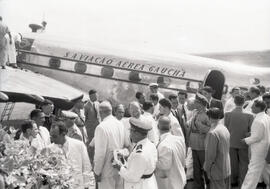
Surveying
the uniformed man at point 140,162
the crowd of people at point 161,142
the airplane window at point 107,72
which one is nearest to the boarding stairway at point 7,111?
the crowd of people at point 161,142

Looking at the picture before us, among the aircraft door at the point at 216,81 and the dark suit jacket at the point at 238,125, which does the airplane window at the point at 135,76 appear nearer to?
the aircraft door at the point at 216,81

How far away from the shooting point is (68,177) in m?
3.30

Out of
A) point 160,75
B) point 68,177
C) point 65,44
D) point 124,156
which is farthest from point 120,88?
point 68,177

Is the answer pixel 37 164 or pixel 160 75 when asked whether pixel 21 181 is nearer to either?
pixel 37 164

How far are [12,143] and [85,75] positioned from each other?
32.4 feet

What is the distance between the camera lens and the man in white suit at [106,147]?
5.71 metres

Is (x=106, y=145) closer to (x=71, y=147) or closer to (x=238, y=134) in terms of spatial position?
(x=71, y=147)

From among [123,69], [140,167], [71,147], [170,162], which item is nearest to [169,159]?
[170,162]

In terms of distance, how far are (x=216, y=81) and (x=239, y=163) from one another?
15.7 feet

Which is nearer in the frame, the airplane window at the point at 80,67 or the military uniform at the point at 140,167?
the military uniform at the point at 140,167

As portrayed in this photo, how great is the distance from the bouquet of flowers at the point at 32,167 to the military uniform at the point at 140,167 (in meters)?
1.11

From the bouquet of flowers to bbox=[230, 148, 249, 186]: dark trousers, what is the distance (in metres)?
4.89

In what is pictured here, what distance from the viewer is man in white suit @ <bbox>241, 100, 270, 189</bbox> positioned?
718cm

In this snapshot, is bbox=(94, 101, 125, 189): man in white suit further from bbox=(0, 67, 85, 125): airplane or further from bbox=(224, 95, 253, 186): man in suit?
bbox=(224, 95, 253, 186): man in suit
